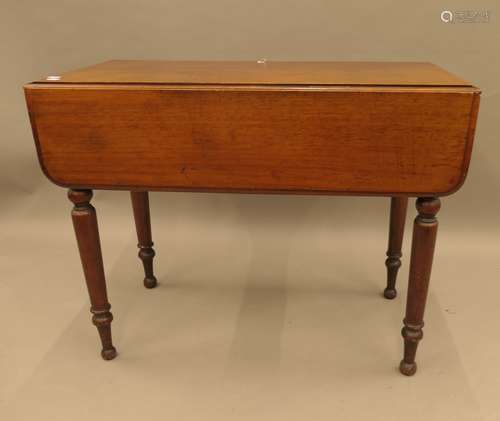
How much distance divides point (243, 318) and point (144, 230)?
42 centimetres

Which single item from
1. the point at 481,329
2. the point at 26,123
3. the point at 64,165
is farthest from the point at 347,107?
the point at 26,123

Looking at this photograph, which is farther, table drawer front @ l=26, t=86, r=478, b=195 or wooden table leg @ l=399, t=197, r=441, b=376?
wooden table leg @ l=399, t=197, r=441, b=376

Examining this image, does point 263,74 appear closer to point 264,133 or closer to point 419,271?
point 264,133

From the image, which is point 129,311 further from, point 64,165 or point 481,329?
point 481,329

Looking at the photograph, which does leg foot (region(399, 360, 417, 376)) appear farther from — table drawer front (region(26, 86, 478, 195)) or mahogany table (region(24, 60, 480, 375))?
table drawer front (region(26, 86, 478, 195))

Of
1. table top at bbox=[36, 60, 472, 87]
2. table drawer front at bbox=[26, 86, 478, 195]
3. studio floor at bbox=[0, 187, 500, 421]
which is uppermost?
table top at bbox=[36, 60, 472, 87]

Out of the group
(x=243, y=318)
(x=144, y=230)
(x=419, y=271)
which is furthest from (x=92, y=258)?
(x=419, y=271)

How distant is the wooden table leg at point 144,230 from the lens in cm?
177

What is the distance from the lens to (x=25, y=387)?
1.44m

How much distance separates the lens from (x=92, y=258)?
56.2 inches

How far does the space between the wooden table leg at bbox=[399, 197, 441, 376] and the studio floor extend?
0.08 m

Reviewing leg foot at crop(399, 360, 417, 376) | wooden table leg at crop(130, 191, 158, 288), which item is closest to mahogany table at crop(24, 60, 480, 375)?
leg foot at crop(399, 360, 417, 376)

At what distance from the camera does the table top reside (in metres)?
1.21

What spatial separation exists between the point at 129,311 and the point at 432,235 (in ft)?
3.11
